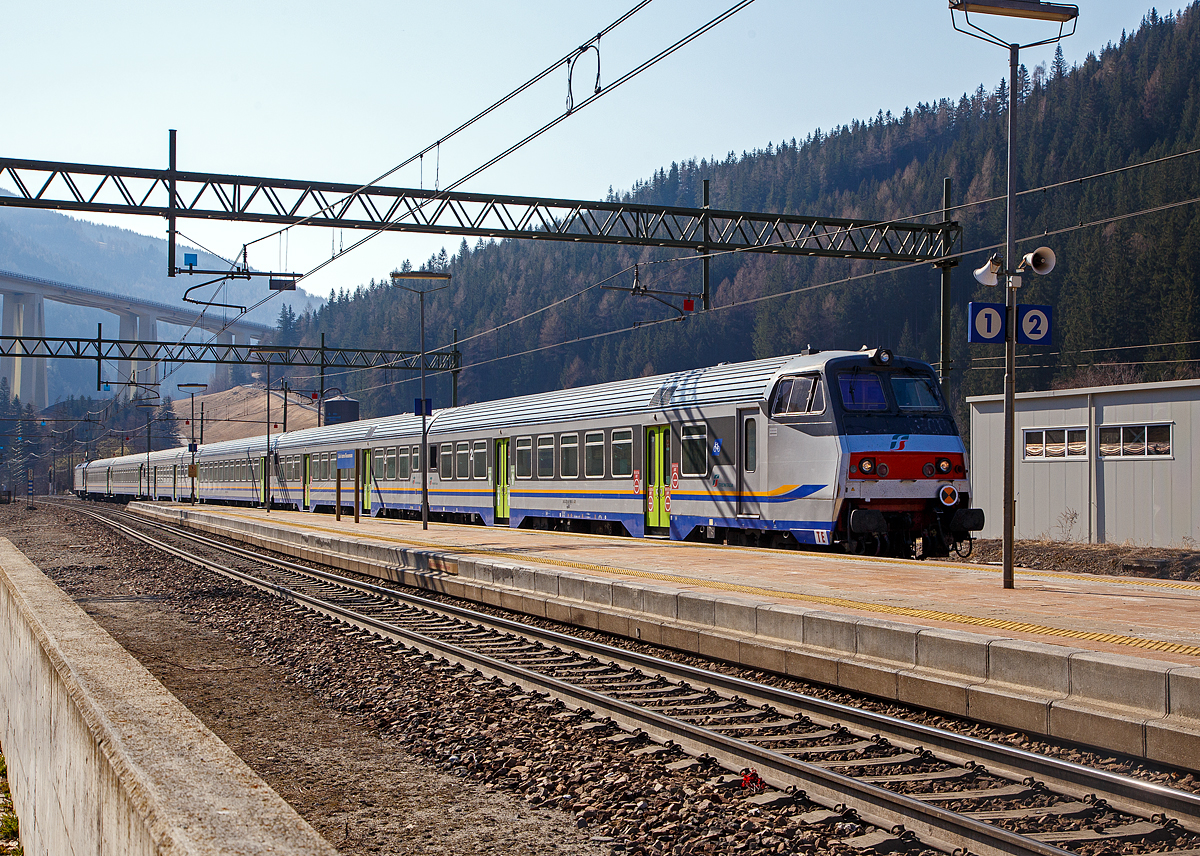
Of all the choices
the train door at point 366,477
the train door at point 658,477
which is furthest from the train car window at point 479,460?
the train door at point 366,477

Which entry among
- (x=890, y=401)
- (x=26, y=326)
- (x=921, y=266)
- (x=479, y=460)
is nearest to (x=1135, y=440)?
(x=890, y=401)

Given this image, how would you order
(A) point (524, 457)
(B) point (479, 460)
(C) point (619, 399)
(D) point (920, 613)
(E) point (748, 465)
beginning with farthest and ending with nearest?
(B) point (479, 460), (A) point (524, 457), (C) point (619, 399), (E) point (748, 465), (D) point (920, 613)

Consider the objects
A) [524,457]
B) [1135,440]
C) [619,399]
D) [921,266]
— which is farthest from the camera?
[921,266]


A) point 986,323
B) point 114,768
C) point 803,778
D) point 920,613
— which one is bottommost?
point 803,778

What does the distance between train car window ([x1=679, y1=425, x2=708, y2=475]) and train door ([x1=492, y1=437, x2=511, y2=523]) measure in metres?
8.68

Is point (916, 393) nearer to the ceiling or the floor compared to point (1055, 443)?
nearer to the ceiling

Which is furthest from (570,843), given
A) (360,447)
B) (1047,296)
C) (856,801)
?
(1047,296)

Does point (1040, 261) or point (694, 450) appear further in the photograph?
point (694, 450)

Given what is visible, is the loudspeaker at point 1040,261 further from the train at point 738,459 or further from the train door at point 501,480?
the train door at point 501,480

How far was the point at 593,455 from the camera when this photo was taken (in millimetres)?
23344

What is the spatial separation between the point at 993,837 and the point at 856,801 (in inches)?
34.4

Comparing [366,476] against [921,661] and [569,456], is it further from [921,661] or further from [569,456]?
[921,661]

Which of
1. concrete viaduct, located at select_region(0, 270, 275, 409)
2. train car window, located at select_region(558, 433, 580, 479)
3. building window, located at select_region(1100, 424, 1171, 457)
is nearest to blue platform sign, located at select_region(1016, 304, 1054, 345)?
building window, located at select_region(1100, 424, 1171, 457)

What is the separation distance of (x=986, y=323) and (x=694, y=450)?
29.1 feet
